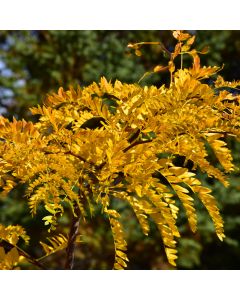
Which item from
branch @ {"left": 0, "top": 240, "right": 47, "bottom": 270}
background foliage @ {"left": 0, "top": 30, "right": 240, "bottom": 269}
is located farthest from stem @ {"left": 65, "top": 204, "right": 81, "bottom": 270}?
background foliage @ {"left": 0, "top": 30, "right": 240, "bottom": 269}

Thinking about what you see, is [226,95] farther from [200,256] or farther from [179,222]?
[200,256]

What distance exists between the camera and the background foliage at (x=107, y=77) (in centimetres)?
512

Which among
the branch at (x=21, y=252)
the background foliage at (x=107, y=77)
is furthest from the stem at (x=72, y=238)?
the background foliage at (x=107, y=77)

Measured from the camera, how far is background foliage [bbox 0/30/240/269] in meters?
5.12

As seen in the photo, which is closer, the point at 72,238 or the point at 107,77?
the point at 72,238

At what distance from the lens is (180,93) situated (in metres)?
0.95

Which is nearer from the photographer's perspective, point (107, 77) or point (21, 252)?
point (21, 252)

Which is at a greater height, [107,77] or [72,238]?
[107,77]

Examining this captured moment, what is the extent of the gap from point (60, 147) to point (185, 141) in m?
0.29

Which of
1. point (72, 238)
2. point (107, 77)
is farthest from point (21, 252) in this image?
point (107, 77)

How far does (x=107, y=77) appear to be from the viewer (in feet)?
17.7

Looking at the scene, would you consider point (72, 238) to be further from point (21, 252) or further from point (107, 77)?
point (107, 77)

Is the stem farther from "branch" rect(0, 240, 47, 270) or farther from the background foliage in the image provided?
the background foliage

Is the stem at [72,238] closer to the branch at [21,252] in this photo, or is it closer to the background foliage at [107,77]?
the branch at [21,252]
